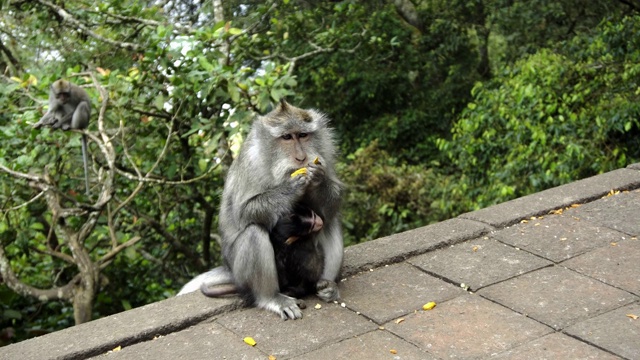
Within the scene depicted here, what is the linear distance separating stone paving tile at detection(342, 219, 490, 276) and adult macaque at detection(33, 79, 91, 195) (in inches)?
92.8

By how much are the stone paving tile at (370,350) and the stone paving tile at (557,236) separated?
1244 millimetres

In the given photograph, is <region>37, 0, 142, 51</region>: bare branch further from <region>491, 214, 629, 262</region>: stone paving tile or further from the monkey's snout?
<region>491, 214, 629, 262</region>: stone paving tile

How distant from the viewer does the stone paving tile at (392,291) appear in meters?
3.66

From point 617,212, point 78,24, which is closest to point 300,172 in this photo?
point 617,212

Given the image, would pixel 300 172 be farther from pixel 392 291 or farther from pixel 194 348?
pixel 194 348

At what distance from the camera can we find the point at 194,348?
11.1 feet

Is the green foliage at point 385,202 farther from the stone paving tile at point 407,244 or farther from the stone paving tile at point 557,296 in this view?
the stone paving tile at point 557,296

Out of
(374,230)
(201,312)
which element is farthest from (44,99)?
(374,230)

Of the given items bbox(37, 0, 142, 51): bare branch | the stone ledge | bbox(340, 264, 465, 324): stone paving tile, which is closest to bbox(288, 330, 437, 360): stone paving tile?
bbox(340, 264, 465, 324): stone paving tile

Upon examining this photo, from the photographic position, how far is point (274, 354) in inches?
129

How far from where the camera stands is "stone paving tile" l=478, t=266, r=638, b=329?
3449 millimetres

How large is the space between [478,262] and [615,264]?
2.24 feet

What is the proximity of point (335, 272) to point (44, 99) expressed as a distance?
3083 mm

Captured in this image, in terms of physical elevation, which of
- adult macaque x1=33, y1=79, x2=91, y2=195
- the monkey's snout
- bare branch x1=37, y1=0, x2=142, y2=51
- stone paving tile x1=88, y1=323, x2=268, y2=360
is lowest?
stone paving tile x1=88, y1=323, x2=268, y2=360
